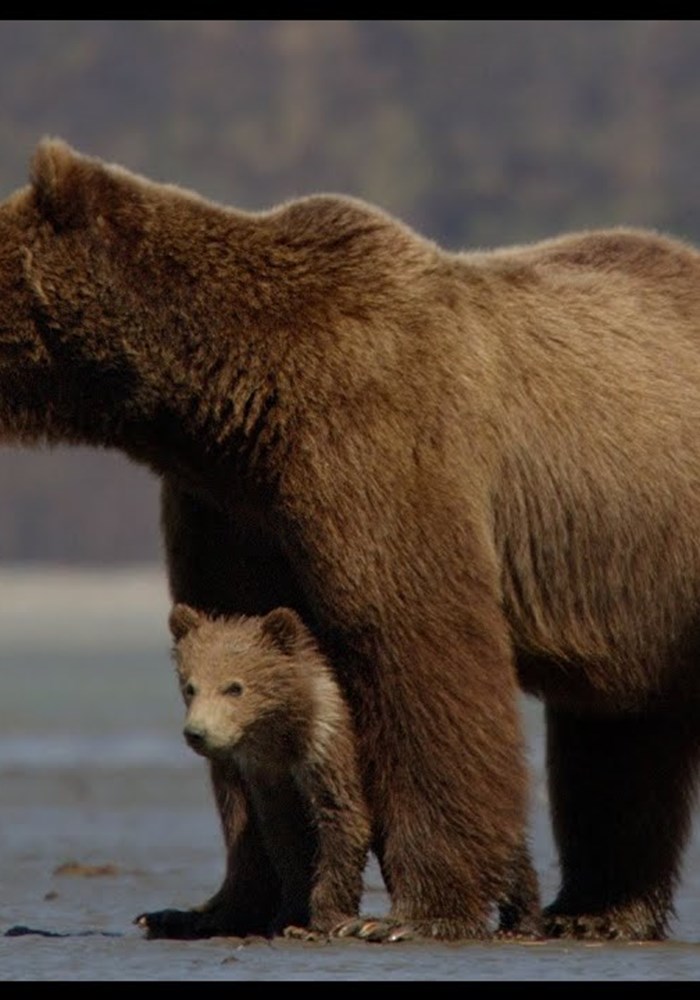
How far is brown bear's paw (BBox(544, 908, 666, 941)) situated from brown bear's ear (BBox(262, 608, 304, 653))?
4.45 feet

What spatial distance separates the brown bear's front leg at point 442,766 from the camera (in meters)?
7.43

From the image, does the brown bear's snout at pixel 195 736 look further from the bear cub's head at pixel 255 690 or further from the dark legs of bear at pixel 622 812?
the dark legs of bear at pixel 622 812

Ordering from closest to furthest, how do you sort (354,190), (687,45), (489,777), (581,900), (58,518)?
1. (489,777)
2. (581,900)
3. (58,518)
4. (354,190)
5. (687,45)

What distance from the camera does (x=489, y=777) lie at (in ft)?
24.7

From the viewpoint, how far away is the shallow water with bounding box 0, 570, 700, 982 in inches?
277

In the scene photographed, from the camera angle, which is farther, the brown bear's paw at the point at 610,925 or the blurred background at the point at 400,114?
the blurred background at the point at 400,114

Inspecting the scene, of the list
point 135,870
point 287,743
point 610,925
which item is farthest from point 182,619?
point 135,870

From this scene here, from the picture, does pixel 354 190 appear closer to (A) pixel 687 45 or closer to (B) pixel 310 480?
(A) pixel 687 45

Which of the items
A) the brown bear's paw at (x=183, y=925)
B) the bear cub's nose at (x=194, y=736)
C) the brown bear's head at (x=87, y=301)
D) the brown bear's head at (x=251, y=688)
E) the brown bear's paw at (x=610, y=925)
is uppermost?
the brown bear's head at (x=87, y=301)

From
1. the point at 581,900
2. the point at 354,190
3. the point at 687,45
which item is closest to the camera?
the point at 581,900

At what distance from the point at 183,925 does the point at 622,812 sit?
1434 mm

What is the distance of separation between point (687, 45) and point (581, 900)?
68630mm

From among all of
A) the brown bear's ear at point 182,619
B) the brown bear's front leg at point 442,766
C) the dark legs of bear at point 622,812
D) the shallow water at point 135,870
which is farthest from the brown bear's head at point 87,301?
the dark legs of bear at point 622,812

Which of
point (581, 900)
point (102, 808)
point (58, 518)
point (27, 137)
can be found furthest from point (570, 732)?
point (27, 137)
